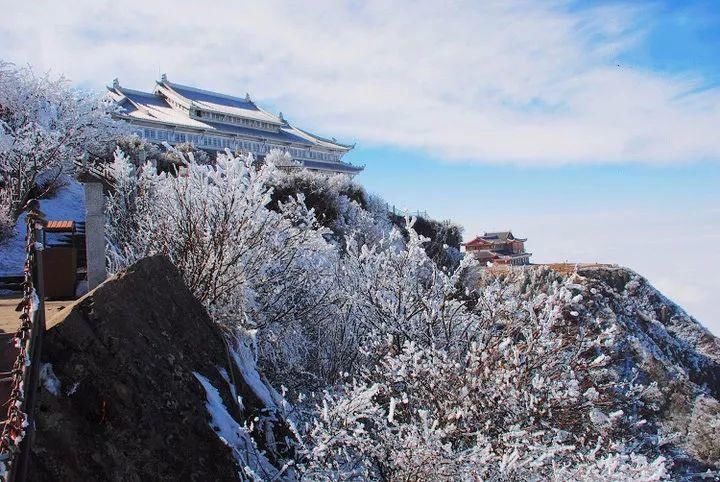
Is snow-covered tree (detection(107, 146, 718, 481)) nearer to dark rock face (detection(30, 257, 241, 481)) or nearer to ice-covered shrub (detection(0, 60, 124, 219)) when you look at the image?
dark rock face (detection(30, 257, 241, 481))

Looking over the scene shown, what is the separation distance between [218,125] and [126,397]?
39.9 m

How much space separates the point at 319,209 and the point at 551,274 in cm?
1110

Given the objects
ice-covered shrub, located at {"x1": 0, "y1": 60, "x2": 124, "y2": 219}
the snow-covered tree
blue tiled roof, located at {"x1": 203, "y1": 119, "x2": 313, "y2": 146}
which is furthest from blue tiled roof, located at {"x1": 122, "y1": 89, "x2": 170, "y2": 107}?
the snow-covered tree

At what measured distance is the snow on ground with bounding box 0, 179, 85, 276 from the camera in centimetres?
1096

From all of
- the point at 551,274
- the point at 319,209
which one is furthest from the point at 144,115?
the point at 551,274

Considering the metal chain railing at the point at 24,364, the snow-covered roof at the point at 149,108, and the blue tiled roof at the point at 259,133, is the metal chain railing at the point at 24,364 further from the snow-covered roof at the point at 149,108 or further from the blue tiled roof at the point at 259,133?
the blue tiled roof at the point at 259,133

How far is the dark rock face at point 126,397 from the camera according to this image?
3508mm

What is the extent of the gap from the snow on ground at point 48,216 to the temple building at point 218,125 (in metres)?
19.1

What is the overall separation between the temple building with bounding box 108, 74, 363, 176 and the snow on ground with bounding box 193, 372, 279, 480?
31.7 meters

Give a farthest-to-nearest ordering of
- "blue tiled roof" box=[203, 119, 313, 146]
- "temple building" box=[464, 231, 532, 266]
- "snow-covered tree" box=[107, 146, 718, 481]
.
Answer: "temple building" box=[464, 231, 532, 266], "blue tiled roof" box=[203, 119, 313, 146], "snow-covered tree" box=[107, 146, 718, 481]

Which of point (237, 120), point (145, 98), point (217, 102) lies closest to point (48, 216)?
point (237, 120)

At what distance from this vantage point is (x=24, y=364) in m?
3.20

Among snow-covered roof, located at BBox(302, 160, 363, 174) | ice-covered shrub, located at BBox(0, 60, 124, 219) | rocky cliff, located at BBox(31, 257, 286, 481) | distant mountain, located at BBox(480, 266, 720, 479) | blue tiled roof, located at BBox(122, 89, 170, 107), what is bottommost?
distant mountain, located at BBox(480, 266, 720, 479)

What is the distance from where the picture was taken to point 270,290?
27.2ft
